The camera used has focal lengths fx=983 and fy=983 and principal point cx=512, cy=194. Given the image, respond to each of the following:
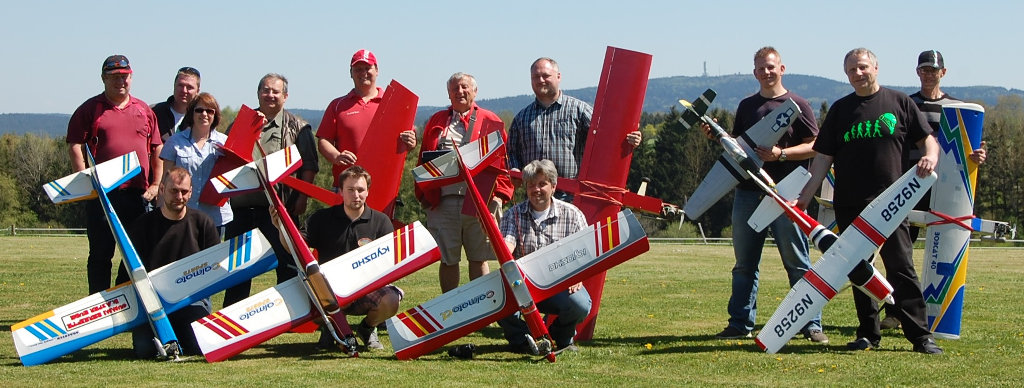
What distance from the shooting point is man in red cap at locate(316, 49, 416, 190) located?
7.73 meters

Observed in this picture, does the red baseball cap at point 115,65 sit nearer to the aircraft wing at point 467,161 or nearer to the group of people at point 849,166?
the aircraft wing at point 467,161

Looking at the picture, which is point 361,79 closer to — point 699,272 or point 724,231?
point 699,272

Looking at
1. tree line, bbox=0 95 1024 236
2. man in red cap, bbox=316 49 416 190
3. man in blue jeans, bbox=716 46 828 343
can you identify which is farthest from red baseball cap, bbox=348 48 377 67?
tree line, bbox=0 95 1024 236

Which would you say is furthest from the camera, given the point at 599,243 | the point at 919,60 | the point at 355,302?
the point at 919,60

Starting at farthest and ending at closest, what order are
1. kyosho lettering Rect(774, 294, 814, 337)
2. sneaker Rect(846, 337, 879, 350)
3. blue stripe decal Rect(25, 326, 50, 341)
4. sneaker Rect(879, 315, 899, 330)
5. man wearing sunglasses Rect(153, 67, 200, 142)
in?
man wearing sunglasses Rect(153, 67, 200, 142)
sneaker Rect(879, 315, 899, 330)
sneaker Rect(846, 337, 879, 350)
kyosho lettering Rect(774, 294, 814, 337)
blue stripe decal Rect(25, 326, 50, 341)

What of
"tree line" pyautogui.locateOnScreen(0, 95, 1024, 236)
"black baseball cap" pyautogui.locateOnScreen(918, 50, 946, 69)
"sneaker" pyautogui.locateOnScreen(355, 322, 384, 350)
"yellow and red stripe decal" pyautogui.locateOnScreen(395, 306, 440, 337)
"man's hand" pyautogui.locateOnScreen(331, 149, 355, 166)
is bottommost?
"tree line" pyautogui.locateOnScreen(0, 95, 1024, 236)

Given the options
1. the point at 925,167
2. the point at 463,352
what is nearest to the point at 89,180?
the point at 463,352

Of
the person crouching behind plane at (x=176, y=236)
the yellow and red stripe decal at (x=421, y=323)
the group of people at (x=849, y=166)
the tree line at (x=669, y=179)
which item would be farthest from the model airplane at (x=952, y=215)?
the tree line at (x=669, y=179)

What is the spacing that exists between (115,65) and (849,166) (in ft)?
17.6

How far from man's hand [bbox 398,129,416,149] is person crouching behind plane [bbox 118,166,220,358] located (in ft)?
5.32

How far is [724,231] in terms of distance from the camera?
50750 millimetres

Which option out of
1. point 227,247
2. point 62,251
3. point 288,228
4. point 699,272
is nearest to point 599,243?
point 288,228

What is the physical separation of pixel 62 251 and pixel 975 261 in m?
18.6

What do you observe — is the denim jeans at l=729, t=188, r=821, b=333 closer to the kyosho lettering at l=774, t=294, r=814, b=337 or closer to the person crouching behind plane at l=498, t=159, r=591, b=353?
the kyosho lettering at l=774, t=294, r=814, b=337
